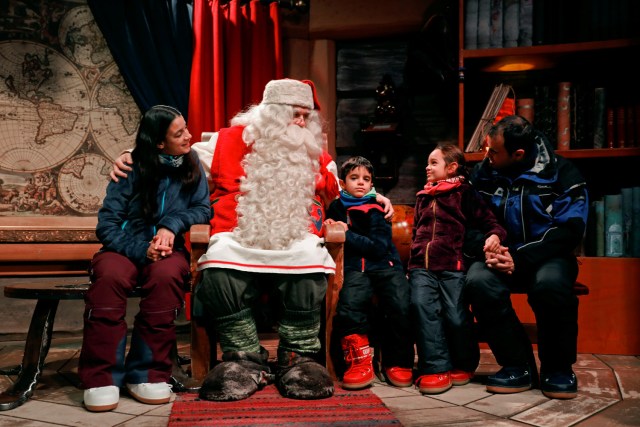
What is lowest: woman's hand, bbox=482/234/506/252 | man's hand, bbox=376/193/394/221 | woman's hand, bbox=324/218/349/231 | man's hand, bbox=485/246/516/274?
man's hand, bbox=485/246/516/274

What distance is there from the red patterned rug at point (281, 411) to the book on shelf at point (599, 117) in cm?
192

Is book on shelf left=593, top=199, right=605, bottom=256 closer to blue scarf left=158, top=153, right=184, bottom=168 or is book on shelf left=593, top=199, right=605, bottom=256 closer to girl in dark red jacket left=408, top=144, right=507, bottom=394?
girl in dark red jacket left=408, top=144, right=507, bottom=394

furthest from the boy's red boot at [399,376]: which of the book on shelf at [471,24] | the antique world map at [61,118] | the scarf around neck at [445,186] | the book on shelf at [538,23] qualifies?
the antique world map at [61,118]

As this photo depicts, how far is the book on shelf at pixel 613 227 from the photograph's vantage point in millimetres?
3102

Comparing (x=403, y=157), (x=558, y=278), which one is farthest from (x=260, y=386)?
Answer: (x=403, y=157)

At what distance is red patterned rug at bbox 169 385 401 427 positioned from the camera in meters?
1.90

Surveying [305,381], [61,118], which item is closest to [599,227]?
[305,381]

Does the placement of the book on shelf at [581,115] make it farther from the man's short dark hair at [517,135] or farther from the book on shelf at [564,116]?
the man's short dark hair at [517,135]

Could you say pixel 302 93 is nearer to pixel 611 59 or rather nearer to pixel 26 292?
pixel 26 292

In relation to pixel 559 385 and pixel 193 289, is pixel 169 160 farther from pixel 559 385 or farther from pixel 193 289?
pixel 559 385

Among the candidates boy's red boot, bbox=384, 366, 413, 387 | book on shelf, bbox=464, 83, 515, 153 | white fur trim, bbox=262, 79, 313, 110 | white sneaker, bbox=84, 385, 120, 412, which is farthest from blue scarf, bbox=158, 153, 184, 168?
book on shelf, bbox=464, 83, 515, 153

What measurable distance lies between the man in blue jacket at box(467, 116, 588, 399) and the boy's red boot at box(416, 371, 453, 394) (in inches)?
6.8

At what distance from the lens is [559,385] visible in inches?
Result: 88.1

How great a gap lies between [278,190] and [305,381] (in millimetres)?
790
